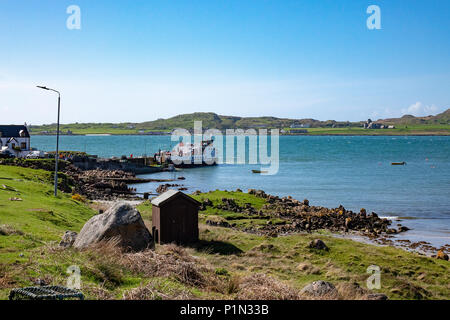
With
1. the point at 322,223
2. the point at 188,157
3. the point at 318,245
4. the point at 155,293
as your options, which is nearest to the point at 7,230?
the point at 155,293

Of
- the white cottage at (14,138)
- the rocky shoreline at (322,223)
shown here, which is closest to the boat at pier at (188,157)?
the white cottage at (14,138)

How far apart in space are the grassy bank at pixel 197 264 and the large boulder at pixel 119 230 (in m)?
1.05

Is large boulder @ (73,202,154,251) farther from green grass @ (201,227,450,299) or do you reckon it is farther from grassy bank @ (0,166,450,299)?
green grass @ (201,227,450,299)

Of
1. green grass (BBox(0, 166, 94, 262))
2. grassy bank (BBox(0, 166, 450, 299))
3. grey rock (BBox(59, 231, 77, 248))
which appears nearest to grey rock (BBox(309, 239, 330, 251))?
grassy bank (BBox(0, 166, 450, 299))

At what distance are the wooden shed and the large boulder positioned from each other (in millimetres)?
4036

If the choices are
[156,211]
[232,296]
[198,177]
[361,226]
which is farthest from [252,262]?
[198,177]

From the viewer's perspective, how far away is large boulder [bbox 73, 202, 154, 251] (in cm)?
1634

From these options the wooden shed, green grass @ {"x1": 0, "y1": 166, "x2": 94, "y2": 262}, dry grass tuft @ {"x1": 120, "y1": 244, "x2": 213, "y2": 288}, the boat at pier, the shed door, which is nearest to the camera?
dry grass tuft @ {"x1": 120, "y1": 244, "x2": 213, "y2": 288}

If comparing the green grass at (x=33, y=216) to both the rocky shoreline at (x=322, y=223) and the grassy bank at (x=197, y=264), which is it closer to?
the grassy bank at (x=197, y=264)

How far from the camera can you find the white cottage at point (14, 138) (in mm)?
77625

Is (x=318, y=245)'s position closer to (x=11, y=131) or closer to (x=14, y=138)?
(x=14, y=138)

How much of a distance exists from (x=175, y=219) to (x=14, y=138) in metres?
68.2

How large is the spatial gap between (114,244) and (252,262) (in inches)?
285

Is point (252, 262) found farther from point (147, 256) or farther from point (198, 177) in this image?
point (198, 177)
